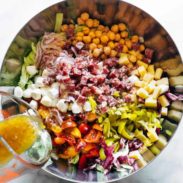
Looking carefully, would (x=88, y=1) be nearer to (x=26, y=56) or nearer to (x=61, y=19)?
(x=61, y=19)

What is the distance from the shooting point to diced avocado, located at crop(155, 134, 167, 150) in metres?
1.76

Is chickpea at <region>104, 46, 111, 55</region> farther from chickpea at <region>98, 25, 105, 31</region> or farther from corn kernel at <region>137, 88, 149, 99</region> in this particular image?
corn kernel at <region>137, 88, 149, 99</region>

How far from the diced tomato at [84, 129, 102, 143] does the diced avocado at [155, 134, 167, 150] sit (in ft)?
0.66

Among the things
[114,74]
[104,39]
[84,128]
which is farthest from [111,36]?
[84,128]

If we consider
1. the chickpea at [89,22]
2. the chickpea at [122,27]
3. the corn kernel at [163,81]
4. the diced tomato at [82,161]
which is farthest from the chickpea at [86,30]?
the diced tomato at [82,161]

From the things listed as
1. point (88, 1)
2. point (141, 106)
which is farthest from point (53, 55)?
point (141, 106)

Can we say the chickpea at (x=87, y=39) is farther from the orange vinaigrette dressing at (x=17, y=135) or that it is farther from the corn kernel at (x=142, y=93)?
the orange vinaigrette dressing at (x=17, y=135)

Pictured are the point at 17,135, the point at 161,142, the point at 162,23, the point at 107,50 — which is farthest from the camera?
the point at 162,23

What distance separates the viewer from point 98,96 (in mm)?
1823

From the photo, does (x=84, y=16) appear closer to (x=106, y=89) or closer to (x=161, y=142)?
(x=106, y=89)

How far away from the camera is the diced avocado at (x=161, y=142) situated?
5.77 feet

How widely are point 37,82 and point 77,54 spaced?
0.60ft

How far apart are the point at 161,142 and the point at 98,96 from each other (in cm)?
27

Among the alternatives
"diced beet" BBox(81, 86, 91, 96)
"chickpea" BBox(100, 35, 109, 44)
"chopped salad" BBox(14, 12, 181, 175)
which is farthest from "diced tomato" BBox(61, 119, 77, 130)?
"chickpea" BBox(100, 35, 109, 44)
